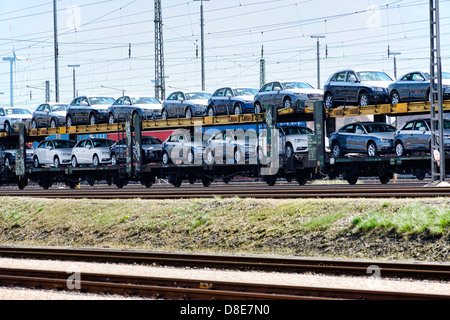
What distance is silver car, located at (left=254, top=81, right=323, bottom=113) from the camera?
26250 millimetres

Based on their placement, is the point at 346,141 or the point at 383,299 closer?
the point at 383,299

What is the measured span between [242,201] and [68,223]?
5055 mm

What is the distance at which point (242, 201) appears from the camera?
59.2 ft

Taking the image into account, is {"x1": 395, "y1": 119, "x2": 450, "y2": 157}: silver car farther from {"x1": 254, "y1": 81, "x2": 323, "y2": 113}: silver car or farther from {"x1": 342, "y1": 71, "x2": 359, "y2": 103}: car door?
{"x1": 254, "y1": 81, "x2": 323, "y2": 113}: silver car

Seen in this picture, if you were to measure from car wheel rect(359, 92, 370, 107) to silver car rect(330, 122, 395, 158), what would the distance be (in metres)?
0.67

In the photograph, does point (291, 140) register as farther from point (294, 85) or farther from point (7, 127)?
point (7, 127)

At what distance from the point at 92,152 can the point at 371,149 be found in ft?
48.8

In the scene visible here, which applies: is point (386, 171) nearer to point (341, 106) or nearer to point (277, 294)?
point (341, 106)

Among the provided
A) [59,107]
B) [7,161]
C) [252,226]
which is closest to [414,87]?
[252,226]

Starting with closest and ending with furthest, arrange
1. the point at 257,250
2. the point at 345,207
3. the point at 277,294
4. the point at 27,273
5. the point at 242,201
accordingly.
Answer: the point at 277,294, the point at 27,273, the point at 257,250, the point at 345,207, the point at 242,201

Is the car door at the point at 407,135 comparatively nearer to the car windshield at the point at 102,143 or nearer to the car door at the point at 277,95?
the car door at the point at 277,95

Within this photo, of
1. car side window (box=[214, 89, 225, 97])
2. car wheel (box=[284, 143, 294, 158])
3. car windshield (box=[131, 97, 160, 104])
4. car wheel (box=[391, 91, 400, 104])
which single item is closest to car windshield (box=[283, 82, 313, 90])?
car wheel (box=[284, 143, 294, 158])

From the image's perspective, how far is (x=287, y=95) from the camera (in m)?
26.6
